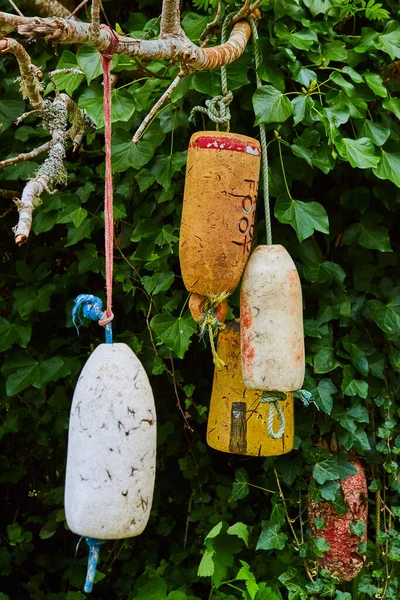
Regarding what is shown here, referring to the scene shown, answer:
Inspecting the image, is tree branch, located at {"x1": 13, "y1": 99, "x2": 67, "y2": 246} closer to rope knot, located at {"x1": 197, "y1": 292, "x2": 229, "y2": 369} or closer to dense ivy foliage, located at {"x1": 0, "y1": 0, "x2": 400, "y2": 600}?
dense ivy foliage, located at {"x1": 0, "y1": 0, "x2": 400, "y2": 600}

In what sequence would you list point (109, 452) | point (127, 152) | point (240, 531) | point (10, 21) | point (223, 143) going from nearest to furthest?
1. point (10, 21)
2. point (109, 452)
3. point (223, 143)
4. point (127, 152)
5. point (240, 531)

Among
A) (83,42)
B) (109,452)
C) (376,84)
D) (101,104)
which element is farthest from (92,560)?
(376,84)

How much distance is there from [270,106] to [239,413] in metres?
0.52

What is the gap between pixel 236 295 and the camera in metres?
1.34

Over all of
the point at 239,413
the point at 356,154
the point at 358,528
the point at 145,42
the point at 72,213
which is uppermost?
the point at 145,42

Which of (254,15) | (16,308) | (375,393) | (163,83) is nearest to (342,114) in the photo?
(254,15)

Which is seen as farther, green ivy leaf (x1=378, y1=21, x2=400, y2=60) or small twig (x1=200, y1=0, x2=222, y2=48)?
green ivy leaf (x1=378, y1=21, x2=400, y2=60)

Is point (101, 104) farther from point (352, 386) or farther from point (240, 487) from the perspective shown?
point (240, 487)

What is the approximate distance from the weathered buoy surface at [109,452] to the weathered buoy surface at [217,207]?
0.63 feet

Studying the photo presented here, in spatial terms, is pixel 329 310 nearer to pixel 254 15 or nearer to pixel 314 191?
pixel 314 191

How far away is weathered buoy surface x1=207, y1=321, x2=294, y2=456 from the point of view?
1.17m

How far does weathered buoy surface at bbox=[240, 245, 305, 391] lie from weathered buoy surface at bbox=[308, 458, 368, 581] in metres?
0.54

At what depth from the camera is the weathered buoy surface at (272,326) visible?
0.95 m

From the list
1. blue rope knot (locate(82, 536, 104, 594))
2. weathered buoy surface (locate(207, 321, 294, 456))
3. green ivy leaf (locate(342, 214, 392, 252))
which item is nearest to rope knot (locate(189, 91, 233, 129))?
weathered buoy surface (locate(207, 321, 294, 456))
